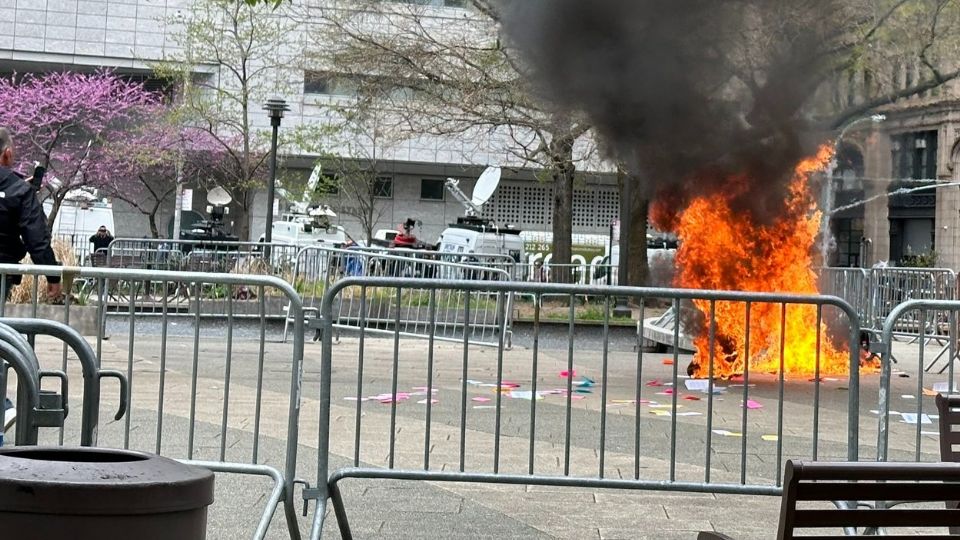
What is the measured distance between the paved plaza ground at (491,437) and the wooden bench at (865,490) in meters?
2.27

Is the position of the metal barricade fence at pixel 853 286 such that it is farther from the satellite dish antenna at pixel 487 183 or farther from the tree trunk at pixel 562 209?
the satellite dish antenna at pixel 487 183

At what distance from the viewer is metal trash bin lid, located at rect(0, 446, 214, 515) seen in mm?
2328

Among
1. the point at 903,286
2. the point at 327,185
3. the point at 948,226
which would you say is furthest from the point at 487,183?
the point at 948,226

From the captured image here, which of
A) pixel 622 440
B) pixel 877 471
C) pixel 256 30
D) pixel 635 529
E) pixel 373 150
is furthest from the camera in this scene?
pixel 373 150

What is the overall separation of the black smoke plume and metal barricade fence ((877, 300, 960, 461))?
7.53ft

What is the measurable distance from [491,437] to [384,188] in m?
40.0

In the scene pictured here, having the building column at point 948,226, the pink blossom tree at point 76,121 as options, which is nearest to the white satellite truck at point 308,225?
the pink blossom tree at point 76,121

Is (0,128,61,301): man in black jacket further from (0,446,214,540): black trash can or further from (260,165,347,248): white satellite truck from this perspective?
(260,165,347,248): white satellite truck

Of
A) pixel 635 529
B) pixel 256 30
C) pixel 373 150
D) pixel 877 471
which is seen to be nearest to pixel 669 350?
pixel 635 529

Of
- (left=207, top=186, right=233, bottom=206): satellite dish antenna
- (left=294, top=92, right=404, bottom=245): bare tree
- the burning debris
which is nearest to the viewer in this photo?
the burning debris

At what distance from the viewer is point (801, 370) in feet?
34.6

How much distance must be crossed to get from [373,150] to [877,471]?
38425mm

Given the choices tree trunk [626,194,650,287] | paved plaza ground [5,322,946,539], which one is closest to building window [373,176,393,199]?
tree trunk [626,194,650,287]

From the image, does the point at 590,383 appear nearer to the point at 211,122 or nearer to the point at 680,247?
the point at 680,247
